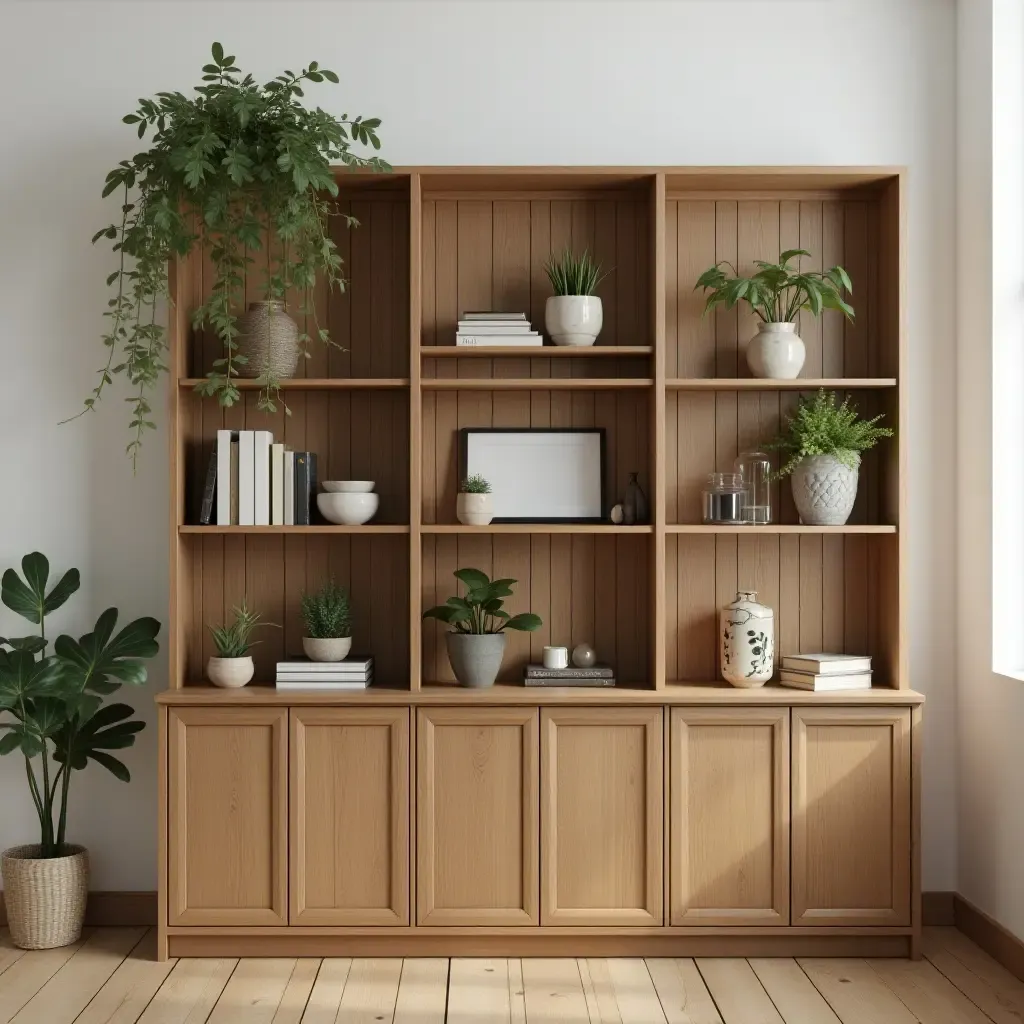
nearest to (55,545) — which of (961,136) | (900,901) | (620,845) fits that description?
(620,845)

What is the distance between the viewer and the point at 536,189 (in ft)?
12.1

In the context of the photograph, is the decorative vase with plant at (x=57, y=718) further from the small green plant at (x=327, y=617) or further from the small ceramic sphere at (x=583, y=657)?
the small ceramic sphere at (x=583, y=657)

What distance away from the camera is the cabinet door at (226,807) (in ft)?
11.1

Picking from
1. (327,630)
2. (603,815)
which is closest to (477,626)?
(327,630)

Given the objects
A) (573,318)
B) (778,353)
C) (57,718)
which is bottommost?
(57,718)

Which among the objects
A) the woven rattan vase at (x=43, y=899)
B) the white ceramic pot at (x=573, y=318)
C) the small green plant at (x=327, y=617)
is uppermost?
the white ceramic pot at (x=573, y=318)

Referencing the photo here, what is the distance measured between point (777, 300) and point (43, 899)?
299cm

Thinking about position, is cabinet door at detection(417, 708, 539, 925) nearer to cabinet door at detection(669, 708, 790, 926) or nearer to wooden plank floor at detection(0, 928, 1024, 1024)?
wooden plank floor at detection(0, 928, 1024, 1024)

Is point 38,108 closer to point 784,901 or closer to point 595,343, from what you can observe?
point 595,343

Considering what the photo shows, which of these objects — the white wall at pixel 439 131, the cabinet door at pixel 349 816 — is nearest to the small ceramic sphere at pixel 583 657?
the cabinet door at pixel 349 816

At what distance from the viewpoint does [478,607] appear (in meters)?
3.53

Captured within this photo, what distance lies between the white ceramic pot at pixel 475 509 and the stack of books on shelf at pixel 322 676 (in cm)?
56

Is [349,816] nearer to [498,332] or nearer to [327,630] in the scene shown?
[327,630]

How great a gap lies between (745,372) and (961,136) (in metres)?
1.06
